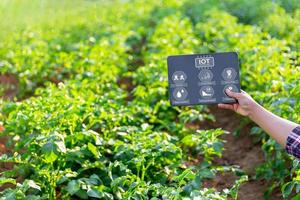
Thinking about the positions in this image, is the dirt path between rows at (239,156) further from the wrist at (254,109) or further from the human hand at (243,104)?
the wrist at (254,109)

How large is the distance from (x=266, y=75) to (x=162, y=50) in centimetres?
159

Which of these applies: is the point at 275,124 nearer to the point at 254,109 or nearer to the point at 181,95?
the point at 254,109

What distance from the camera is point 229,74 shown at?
3.46m

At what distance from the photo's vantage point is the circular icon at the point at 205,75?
3455mm

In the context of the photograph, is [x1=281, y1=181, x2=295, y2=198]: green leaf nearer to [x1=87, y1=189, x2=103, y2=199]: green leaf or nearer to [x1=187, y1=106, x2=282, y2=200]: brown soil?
[x1=187, y1=106, x2=282, y2=200]: brown soil

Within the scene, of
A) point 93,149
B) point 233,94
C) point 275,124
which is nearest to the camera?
point 275,124

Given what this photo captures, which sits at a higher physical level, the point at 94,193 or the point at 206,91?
the point at 206,91

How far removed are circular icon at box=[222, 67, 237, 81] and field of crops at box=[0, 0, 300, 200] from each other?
1.79 feet

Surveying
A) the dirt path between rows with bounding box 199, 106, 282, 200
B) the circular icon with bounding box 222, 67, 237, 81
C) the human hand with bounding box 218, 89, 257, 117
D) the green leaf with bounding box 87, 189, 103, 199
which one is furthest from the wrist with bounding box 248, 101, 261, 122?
the dirt path between rows with bounding box 199, 106, 282, 200

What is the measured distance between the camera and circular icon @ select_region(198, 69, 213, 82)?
11.3ft

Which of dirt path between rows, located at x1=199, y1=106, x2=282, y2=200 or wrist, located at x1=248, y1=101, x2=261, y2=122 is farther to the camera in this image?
dirt path between rows, located at x1=199, y1=106, x2=282, y2=200

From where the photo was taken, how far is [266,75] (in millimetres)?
5492

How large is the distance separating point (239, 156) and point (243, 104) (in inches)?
82.3

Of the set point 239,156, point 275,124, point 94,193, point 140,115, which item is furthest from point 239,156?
point 275,124
